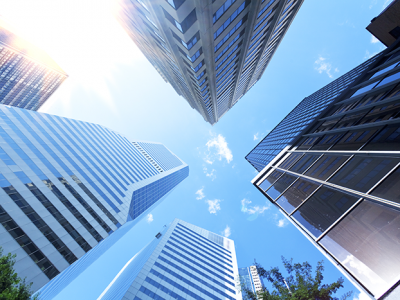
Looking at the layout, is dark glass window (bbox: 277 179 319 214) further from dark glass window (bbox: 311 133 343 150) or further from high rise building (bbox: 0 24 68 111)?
high rise building (bbox: 0 24 68 111)

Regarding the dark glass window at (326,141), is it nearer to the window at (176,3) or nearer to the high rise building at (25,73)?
the window at (176,3)

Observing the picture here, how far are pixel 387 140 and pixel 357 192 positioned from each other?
3.13 meters

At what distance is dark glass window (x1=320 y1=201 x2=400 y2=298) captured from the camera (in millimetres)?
4727

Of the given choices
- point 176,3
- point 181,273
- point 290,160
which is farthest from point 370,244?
point 181,273

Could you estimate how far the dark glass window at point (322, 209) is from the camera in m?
7.02

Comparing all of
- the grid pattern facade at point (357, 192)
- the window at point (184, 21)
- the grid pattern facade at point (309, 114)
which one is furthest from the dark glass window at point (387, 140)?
the window at point (184, 21)

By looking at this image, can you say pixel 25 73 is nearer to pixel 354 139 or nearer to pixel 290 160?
pixel 290 160

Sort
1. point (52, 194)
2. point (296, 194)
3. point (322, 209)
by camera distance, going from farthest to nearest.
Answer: point (52, 194) → point (296, 194) → point (322, 209)

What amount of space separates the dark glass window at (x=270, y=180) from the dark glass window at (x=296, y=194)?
2283 mm

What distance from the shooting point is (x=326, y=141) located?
40.7ft

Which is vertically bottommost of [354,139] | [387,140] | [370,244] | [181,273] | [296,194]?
[181,273]

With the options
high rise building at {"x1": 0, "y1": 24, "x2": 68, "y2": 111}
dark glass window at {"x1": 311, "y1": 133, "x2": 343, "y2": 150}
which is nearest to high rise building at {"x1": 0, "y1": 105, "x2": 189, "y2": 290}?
dark glass window at {"x1": 311, "y1": 133, "x2": 343, "y2": 150}

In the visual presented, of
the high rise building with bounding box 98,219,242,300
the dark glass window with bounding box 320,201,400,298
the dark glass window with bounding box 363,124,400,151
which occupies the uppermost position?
the dark glass window with bounding box 363,124,400,151

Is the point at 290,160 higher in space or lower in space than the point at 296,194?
higher
